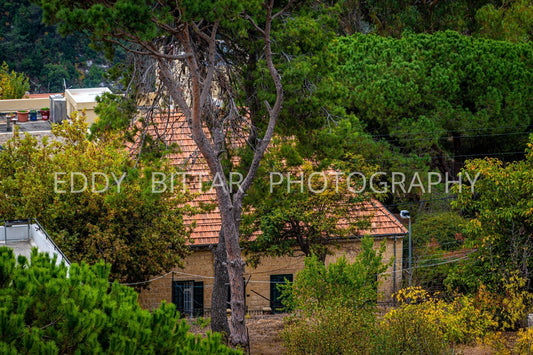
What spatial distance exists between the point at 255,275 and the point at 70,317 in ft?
53.8

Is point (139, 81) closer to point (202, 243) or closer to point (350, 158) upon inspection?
point (202, 243)

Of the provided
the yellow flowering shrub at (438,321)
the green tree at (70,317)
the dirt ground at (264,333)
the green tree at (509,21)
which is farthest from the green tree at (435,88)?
the green tree at (70,317)

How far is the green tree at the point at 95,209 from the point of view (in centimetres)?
2122

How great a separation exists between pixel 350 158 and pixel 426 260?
14.4 feet

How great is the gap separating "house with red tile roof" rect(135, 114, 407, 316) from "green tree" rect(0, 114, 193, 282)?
1.69 m

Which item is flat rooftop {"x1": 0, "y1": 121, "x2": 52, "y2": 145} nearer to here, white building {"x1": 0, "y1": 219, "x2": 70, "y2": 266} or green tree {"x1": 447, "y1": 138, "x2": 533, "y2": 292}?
white building {"x1": 0, "y1": 219, "x2": 70, "y2": 266}

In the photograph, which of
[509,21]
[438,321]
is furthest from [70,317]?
[509,21]

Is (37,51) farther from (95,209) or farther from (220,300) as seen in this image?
(220,300)

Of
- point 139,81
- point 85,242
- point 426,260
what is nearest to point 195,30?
point 139,81

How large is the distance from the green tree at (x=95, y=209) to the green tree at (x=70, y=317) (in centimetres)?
1006

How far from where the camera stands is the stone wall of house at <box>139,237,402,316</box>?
24.8m

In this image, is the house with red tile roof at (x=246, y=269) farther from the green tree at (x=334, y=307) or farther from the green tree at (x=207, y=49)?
the green tree at (x=207, y=49)

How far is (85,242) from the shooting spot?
69.8 ft

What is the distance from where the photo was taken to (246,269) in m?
25.3
